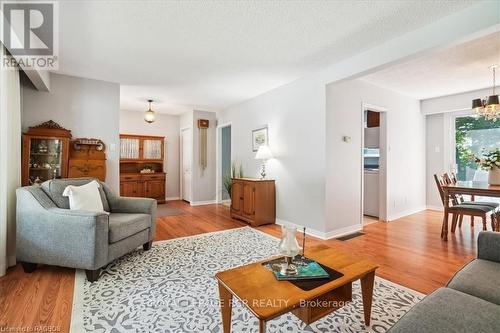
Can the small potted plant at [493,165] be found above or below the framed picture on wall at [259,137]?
below

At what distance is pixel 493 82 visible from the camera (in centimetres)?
411

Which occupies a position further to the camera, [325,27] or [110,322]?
[325,27]

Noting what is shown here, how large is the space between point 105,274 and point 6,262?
1.10 meters

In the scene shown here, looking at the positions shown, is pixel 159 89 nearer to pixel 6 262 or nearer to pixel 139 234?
pixel 139 234

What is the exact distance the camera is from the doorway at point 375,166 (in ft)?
15.1

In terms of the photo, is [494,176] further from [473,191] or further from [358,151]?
[358,151]

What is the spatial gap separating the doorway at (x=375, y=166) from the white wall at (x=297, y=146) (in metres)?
1.14

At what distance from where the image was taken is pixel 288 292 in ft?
4.17

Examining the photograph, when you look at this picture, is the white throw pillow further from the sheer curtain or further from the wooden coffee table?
the wooden coffee table

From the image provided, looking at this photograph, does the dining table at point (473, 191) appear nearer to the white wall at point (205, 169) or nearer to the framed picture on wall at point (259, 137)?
the framed picture on wall at point (259, 137)

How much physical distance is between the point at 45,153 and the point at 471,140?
25.6 feet

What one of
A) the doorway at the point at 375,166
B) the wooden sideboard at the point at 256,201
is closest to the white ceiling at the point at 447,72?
the doorway at the point at 375,166

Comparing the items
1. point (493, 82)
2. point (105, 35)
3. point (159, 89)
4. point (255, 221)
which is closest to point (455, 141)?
point (493, 82)

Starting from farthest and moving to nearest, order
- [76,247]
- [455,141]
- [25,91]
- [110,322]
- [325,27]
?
[455,141] → [25,91] → [325,27] → [76,247] → [110,322]
